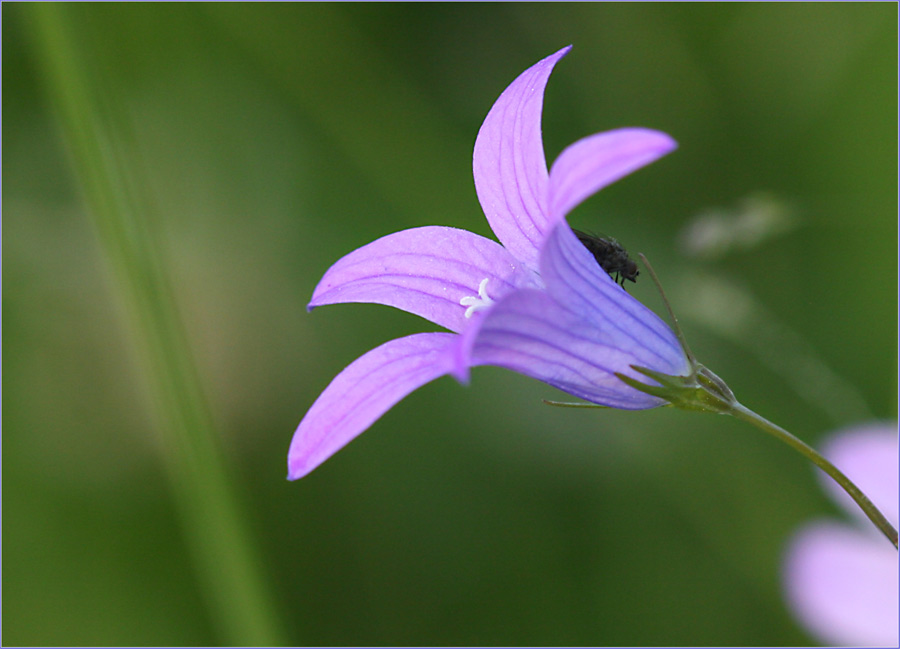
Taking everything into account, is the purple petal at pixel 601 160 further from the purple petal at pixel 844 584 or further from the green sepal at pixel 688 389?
the purple petal at pixel 844 584

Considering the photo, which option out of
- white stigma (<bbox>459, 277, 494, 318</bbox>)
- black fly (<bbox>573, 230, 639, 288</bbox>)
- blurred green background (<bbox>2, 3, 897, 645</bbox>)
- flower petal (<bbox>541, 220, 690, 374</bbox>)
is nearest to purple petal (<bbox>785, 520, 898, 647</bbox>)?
blurred green background (<bbox>2, 3, 897, 645</bbox>)

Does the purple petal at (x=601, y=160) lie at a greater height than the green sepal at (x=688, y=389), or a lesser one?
greater

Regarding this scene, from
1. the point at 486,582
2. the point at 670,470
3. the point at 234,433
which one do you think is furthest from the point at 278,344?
the point at 670,470

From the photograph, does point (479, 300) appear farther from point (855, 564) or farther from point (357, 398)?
point (855, 564)

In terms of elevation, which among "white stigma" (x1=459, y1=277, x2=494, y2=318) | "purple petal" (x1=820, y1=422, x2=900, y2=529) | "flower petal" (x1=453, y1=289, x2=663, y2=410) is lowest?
"purple petal" (x1=820, y1=422, x2=900, y2=529)

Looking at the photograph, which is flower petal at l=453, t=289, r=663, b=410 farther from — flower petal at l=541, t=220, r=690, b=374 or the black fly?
the black fly

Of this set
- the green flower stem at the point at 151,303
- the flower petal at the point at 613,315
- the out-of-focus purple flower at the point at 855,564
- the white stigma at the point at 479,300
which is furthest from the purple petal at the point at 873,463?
the green flower stem at the point at 151,303

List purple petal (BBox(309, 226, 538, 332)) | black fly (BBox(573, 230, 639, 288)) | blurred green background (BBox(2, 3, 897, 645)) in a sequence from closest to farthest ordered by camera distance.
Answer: purple petal (BBox(309, 226, 538, 332)) → black fly (BBox(573, 230, 639, 288)) → blurred green background (BBox(2, 3, 897, 645))

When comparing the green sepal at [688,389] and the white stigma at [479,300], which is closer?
the green sepal at [688,389]
